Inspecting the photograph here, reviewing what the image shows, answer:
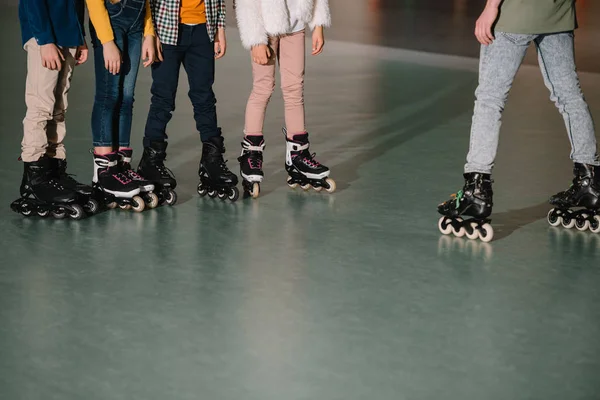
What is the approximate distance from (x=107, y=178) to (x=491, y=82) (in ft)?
5.20

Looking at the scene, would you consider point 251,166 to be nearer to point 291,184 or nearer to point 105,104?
point 291,184

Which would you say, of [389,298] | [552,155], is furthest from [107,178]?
[552,155]

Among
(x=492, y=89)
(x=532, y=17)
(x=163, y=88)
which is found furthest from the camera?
(x=163, y=88)

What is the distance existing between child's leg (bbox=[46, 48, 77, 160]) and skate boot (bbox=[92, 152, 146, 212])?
17cm

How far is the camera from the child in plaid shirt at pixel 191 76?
419 centimetres

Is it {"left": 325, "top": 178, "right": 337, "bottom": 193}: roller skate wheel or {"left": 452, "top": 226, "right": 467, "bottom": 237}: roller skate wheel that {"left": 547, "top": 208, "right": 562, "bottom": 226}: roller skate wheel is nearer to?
{"left": 452, "top": 226, "right": 467, "bottom": 237}: roller skate wheel

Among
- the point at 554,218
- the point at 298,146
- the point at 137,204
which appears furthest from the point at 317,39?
the point at 554,218

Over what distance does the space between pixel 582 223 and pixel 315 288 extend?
4.01ft

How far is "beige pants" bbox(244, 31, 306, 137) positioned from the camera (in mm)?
4375

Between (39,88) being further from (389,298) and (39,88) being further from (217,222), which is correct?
(389,298)

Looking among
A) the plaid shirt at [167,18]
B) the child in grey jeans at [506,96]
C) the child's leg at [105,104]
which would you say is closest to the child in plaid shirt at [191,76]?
the plaid shirt at [167,18]

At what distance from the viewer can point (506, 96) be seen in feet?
12.3

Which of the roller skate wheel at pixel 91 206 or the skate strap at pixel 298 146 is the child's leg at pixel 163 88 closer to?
the roller skate wheel at pixel 91 206

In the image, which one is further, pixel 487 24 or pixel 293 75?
pixel 293 75
